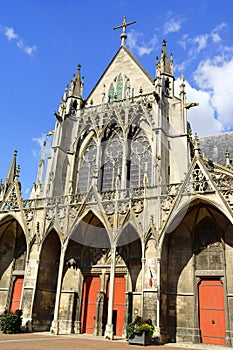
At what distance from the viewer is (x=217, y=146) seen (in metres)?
21.7

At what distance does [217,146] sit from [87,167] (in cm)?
851

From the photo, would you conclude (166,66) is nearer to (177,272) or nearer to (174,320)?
(177,272)

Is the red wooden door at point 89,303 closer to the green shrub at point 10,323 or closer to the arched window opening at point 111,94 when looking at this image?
the green shrub at point 10,323

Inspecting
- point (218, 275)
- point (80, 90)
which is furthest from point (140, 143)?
point (218, 275)

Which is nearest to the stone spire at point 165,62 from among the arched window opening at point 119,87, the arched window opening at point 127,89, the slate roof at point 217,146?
the arched window opening at point 127,89

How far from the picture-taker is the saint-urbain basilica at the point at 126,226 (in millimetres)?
13461

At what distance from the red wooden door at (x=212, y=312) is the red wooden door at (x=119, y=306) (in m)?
3.38

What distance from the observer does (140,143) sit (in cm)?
1858

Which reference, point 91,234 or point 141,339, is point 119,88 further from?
point 141,339

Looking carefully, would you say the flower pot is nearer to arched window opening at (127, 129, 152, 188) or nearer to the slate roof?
arched window opening at (127, 129, 152, 188)

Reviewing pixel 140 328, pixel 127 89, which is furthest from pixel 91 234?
pixel 127 89

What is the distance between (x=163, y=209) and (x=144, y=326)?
452 centimetres

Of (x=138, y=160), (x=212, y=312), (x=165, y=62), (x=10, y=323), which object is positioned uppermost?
(x=165, y=62)

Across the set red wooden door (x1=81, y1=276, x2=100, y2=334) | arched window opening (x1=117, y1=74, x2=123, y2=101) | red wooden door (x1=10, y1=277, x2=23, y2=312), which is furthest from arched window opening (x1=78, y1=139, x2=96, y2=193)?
red wooden door (x1=10, y1=277, x2=23, y2=312)
